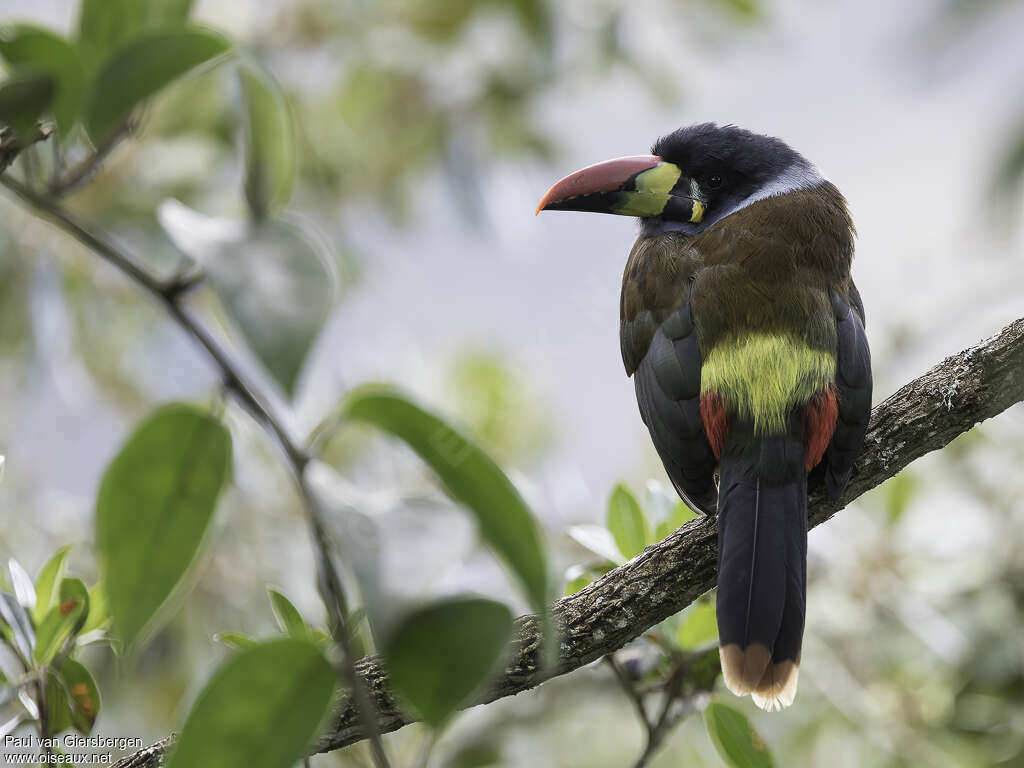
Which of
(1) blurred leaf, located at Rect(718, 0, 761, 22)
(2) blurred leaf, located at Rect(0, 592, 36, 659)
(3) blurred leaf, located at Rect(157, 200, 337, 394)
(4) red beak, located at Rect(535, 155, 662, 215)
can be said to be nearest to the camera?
(3) blurred leaf, located at Rect(157, 200, 337, 394)

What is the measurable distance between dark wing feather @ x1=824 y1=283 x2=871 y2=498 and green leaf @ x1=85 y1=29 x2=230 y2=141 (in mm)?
1461

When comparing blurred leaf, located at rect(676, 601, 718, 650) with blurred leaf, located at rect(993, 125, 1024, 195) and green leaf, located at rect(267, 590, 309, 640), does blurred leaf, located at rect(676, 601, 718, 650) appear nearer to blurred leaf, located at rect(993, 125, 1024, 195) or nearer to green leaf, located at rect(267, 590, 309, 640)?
green leaf, located at rect(267, 590, 309, 640)

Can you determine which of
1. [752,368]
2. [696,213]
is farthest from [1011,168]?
[696,213]

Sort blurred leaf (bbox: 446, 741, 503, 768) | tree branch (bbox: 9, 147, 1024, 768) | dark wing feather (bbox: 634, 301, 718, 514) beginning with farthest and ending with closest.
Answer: dark wing feather (bbox: 634, 301, 718, 514), blurred leaf (bbox: 446, 741, 503, 768), tree branch (bbox: 9, 147, 1024, 768)

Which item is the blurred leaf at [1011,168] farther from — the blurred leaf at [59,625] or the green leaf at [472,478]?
the blurred leaf at [59,625]

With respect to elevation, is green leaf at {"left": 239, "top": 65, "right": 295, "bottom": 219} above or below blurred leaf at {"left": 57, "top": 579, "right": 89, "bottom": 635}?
above

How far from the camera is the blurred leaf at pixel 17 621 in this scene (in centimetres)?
138

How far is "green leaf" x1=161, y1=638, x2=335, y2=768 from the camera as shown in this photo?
2.64ft

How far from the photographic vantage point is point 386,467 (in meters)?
3.70

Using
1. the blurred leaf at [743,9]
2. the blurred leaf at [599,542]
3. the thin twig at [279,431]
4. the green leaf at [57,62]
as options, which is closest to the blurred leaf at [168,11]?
the green leaf at [57,62]

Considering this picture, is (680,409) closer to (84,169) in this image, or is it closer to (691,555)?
(691,555)

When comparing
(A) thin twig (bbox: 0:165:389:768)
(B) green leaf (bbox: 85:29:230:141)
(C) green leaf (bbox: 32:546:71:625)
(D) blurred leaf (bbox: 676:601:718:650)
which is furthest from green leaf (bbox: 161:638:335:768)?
(D) blurred leaf (bbox: 676:601:718:650)

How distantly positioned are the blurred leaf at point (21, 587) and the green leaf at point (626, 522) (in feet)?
3.05

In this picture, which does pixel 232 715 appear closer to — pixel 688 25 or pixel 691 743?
pixel 691 743
